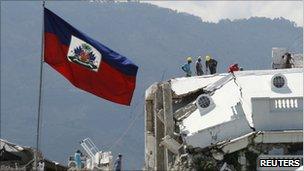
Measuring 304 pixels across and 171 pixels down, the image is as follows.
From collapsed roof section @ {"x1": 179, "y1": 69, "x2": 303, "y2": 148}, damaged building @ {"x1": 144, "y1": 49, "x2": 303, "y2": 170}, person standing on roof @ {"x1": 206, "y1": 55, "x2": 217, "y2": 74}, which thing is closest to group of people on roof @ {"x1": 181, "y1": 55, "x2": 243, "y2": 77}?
person standing on roof @ {"x1": 206, "y1": 55, "x2": 217, "y2": 74}

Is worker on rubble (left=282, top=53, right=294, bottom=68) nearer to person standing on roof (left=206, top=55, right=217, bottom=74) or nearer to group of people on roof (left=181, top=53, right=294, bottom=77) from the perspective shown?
group of people on roof (left=181, top=53, right=294, bottom=77)

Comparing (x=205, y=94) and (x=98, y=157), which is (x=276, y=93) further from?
(x=98, y=157)

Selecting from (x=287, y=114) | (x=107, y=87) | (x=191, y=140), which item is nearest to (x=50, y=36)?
(x=107, y=87)

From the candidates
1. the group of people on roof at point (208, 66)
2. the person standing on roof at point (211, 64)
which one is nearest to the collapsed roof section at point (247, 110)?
the group of people on roof at point (208, 66)

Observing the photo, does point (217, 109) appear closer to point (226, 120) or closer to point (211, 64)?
point (226, 120)

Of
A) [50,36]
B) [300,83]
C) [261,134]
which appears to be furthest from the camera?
Result: [300,83]

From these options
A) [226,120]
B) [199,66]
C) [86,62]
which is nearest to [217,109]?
[226,120]
